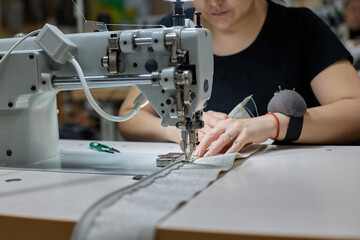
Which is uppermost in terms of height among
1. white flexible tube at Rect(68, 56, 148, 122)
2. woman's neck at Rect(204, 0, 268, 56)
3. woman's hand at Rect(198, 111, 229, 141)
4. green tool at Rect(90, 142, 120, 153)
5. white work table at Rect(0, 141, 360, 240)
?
woman's neck at Rect(204, 0, 268, 56)

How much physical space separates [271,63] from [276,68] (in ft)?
0.08

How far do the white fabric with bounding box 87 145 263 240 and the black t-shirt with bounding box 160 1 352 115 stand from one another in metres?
0.68

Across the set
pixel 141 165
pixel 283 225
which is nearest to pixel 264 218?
pixel 283 225

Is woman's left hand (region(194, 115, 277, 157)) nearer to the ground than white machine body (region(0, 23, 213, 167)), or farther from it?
nearer to the ground

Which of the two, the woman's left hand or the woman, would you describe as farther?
the woman

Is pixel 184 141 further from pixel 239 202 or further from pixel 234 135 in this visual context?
pixel 239 202

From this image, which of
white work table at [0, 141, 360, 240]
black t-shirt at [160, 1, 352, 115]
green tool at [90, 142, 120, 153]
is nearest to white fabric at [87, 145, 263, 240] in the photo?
white work table at [0, 141, 360, 240]

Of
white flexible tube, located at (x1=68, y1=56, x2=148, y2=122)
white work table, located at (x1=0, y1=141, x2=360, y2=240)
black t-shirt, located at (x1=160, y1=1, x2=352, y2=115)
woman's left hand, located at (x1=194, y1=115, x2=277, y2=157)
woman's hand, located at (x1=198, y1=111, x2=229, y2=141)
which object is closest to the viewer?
white work table, located at (x1=0, y1=141, x2=360, y2=240)

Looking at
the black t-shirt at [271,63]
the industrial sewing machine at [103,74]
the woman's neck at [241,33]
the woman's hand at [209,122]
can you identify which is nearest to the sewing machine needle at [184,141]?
the industrial sewing machine at [103,74]

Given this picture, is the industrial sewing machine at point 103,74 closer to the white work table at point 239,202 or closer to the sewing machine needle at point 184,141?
the sewing machine needle at point 184,141

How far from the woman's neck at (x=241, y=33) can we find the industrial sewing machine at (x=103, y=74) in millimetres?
635

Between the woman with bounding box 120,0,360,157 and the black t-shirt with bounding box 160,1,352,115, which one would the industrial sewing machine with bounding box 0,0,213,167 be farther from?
the black t-shirt with bounding box 160,1,352,115

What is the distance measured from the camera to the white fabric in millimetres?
606

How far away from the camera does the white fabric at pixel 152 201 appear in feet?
1.99
